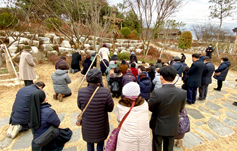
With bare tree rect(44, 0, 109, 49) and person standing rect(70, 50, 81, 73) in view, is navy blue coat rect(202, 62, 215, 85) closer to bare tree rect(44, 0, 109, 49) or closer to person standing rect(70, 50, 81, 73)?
bare tree rect(44, 0, 109, 49)

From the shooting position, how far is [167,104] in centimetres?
176

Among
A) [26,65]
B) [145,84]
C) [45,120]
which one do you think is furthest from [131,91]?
[26,65]

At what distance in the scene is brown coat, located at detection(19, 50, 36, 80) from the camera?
433 cm

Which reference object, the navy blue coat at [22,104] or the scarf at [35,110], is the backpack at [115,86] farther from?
the scarf at [35,110]

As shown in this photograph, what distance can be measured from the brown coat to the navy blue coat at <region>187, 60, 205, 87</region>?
5.49 metres

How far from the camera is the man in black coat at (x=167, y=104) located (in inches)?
69.5

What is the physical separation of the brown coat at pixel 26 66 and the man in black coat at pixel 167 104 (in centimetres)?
455

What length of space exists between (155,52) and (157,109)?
12337 mm

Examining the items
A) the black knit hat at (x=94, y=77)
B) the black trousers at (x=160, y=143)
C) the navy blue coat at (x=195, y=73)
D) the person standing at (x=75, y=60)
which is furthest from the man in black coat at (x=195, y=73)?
the person standing at (x=75, y=60)

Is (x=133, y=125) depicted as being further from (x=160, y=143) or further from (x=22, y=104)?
(x=22, y=104)

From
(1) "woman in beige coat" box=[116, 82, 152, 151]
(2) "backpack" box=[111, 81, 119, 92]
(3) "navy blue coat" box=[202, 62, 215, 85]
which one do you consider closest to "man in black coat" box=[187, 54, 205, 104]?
(3) "navy blue coat" box=[202, 62, 215, 85]

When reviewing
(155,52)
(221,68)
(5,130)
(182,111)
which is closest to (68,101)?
(5,130)

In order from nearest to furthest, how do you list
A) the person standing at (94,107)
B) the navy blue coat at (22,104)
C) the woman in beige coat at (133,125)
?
the woman in beige coat at (133,125) → the person standing at (94,107) → the navy blue coat at (22,104)

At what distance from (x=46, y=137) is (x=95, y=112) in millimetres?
800
